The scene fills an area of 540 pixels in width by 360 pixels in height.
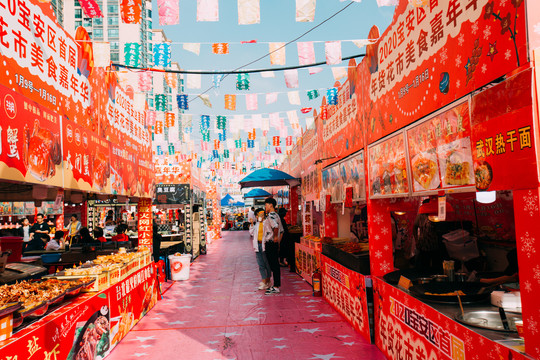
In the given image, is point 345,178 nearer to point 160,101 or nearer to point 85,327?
point 85,327

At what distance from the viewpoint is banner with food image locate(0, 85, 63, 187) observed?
3242 mm

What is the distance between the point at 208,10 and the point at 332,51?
7.53 feet

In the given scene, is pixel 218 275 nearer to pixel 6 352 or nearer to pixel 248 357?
pixel 248 357

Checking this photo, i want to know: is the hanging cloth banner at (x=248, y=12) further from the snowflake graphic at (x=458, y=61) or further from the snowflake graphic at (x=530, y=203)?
the snowflake graphic at (x=530, y=203)

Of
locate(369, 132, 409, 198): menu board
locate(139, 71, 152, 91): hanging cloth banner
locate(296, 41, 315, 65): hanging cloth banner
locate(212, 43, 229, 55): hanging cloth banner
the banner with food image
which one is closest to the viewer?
the banner with food image

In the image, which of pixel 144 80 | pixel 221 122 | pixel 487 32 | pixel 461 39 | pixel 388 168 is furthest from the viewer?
pixel 221 122

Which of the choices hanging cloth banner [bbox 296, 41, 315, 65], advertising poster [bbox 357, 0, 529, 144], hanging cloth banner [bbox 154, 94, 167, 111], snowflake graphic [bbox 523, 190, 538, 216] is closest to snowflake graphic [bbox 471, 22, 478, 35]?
advertising poster [bbox 357, 0, 529, 144]

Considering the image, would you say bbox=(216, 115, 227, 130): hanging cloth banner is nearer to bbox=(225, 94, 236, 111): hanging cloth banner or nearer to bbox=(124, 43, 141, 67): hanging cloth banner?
bbox=(225, 94, 236, 111): hanging cloth banner

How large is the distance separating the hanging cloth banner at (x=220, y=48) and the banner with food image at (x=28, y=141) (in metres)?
3.19

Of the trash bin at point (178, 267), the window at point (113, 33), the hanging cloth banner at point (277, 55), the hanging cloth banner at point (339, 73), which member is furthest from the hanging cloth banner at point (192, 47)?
the window at point (113, 33)

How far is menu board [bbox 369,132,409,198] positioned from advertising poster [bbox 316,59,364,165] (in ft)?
2.17

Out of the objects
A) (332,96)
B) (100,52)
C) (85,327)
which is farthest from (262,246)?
(100,52)

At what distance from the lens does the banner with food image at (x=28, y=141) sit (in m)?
3.24

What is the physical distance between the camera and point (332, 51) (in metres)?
6.21
